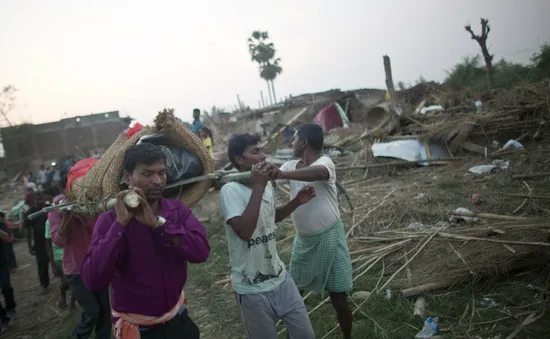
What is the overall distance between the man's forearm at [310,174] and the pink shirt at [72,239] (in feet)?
7.16

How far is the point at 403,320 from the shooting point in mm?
3129

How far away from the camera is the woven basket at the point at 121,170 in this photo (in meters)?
2.19

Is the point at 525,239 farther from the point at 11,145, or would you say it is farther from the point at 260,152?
the point at 11,145

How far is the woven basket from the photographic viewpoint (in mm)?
2188

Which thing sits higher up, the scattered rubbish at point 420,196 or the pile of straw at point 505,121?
the pile of straw at point 505,121

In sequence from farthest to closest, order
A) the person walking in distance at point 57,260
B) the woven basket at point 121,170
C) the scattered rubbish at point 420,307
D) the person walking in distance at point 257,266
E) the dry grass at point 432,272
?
the person walking in distance at point 57,260, the scattered rubbish at point 420,307, the dry grass at point 432,272, the woven basket at point 121,170, the person walking in distance at point 257,266

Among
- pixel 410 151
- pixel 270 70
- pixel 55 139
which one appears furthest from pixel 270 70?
pixel 410 151

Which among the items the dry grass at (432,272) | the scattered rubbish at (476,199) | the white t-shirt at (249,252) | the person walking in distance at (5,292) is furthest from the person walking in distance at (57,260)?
the scattered rubbish at (476,199)

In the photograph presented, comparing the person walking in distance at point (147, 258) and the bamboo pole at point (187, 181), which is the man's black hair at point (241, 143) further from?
the person walking in distance at point (147, 258)

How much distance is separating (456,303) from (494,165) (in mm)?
5199

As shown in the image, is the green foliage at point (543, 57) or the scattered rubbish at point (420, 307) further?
the green foliage at point (543, 57)

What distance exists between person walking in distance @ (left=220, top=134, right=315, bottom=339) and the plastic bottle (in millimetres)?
1312

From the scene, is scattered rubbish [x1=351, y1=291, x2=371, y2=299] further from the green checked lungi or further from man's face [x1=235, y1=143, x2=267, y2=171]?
man's face [x1=235, y1=143, x2=267, y2=171]

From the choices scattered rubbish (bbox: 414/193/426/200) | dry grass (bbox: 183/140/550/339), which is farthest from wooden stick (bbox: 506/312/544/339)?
scattered rubbish (bbox: 414/193/426/200)
